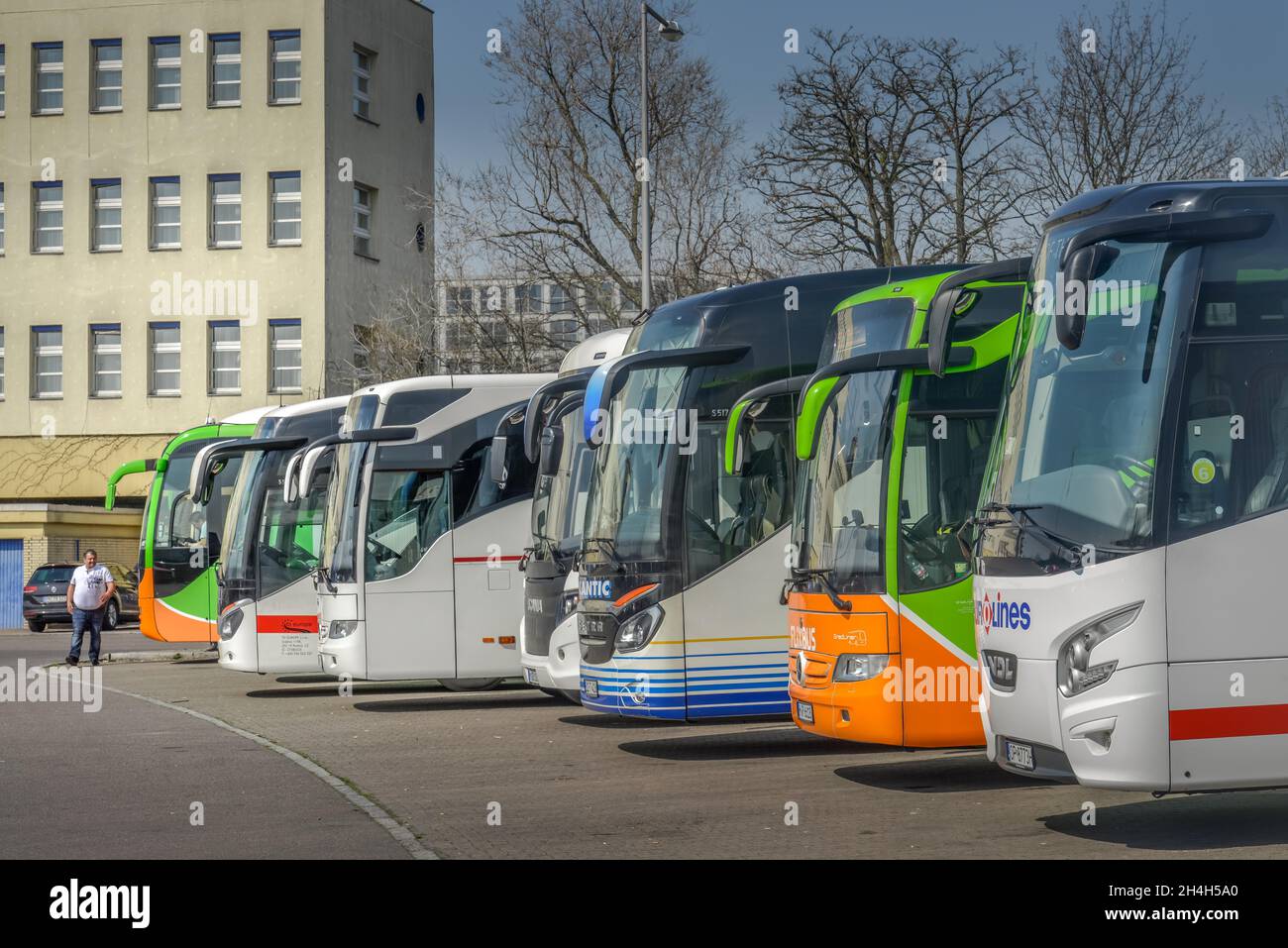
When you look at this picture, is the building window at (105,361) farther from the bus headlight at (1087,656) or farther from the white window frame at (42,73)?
the bus headlight at (1087,656)

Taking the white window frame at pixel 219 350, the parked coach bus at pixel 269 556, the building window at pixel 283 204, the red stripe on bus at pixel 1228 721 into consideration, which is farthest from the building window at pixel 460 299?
the red stripe on bus at pixel 1228 721

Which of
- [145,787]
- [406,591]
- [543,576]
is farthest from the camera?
[406,591]

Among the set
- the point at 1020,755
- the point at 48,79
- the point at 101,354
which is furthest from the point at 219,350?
the point at 1020,755

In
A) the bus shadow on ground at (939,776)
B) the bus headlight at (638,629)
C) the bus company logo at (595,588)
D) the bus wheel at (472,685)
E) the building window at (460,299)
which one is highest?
the building window at (460,299)

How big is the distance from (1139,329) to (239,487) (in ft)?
54.4

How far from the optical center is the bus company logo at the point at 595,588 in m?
13.8

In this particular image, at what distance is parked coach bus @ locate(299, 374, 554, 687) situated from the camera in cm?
1884

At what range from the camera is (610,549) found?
13.9 metres

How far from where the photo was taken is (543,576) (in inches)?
627

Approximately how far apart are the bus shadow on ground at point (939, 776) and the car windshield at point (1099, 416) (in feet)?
10.3

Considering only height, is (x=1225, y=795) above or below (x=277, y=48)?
below

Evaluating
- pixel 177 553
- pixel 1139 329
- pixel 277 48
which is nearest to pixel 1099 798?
pixel 1139 329

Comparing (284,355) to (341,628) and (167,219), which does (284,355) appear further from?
(341,628)

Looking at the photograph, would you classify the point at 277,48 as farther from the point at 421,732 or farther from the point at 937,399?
the point at 937,399
